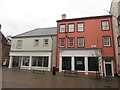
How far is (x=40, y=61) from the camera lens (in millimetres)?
26719

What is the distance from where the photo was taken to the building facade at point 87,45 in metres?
22.0

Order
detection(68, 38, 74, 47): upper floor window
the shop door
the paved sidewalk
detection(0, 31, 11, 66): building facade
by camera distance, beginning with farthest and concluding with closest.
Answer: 1. detection(0, 31, 11, 66): building facade
2. detection(68, 38, 74, 47): upper floor window
3. the shop door
4. the paved sidewalk

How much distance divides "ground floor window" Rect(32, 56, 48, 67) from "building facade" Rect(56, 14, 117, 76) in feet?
8.84

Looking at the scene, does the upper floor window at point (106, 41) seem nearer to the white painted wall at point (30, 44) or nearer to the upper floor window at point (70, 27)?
the upper floor window at point (70, 27)

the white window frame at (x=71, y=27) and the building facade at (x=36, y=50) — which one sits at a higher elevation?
the white window frame at (x=71, y=27)

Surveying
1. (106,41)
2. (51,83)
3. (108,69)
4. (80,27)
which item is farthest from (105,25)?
(51,83)

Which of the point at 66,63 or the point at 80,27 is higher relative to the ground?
the point at 80,27

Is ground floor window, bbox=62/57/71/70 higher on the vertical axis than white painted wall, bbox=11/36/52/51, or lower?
lower

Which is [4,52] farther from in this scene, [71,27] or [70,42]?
[71,27]

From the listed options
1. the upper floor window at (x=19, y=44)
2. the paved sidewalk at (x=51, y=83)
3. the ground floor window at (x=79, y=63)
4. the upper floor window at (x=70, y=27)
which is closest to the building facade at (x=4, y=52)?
the upper floor window at (x=19, y=44)

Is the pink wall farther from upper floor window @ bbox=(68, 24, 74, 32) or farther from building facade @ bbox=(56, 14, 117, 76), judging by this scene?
upper floor window @ bbox=(68, 24, 74, 32)

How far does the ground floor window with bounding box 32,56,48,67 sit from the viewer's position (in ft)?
86.3

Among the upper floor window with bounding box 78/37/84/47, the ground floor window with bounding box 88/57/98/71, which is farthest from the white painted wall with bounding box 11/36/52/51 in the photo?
the ground floor window with bounding box 88/57/98/71

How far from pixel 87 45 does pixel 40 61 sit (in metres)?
9.72
